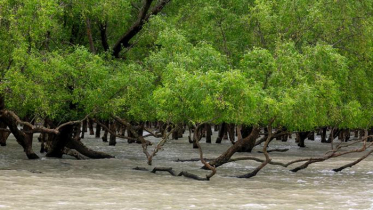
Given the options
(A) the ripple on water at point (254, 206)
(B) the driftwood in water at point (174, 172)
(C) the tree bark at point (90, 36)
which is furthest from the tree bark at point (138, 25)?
(A) the ripple on water at point (254, 206)

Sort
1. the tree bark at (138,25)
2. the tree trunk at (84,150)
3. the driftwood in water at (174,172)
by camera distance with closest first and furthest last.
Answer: the driftwood in water at (174,172) < the tree bark at (138,25) < the tree trunk at (84,150)

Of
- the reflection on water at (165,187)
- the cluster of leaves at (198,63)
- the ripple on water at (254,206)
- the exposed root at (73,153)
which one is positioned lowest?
the ripple on water at (254,206)

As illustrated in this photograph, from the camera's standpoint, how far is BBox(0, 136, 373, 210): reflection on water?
1694 centimetres

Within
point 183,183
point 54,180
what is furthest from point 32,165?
point 183,183

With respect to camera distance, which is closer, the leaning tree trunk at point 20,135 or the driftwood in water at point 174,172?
the driftwood in water at point 174,172

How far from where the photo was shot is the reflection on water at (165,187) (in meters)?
16.9

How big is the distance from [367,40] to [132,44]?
36.8 feet

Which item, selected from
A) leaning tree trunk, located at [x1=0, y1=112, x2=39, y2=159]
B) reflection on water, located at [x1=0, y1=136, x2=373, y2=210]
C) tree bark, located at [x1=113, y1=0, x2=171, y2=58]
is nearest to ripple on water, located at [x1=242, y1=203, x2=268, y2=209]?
reflection on water, located at [x1=0, y1=136, x2=373, y2=210]

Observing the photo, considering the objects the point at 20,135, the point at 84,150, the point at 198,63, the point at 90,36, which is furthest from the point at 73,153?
the point at 198,63

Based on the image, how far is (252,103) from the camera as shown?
20812 mm

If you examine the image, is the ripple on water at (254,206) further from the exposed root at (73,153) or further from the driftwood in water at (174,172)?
the exposed root at (73,153)

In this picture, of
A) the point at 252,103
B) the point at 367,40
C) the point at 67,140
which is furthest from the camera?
the point at 67,140

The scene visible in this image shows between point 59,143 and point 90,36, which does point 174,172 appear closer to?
point 90,36

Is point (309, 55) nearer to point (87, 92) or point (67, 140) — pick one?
point (87, 92)
